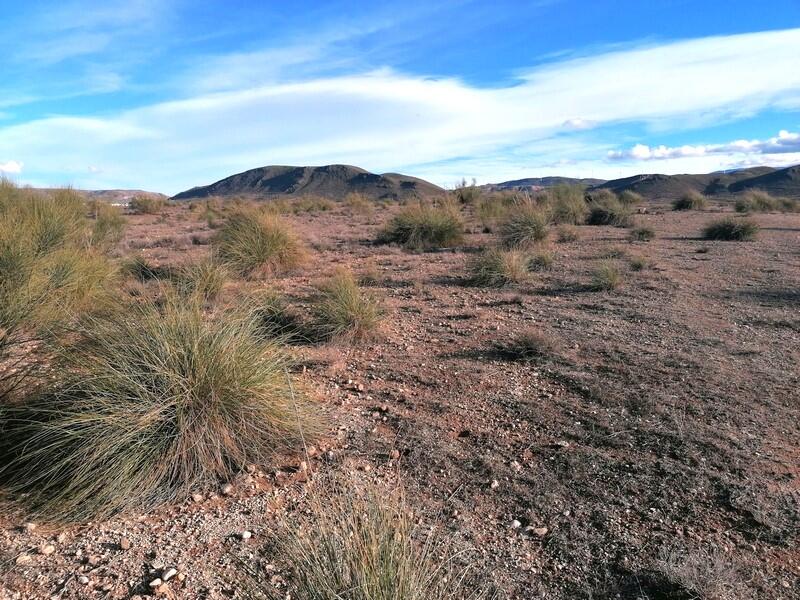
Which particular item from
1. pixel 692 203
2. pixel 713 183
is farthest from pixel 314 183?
pixel 692 203

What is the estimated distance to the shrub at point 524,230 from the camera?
1459 cm

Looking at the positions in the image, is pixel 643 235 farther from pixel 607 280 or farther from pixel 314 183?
pixel 314 183

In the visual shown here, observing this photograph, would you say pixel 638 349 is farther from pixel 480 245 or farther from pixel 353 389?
pixel 480 245

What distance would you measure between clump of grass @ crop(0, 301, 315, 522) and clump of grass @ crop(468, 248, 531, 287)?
21.4ft

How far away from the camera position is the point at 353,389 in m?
5.62

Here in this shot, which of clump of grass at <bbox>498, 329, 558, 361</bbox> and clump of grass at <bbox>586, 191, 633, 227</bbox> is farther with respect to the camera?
clump of grass at <bbox>586, 191, 633, 227</bbox>

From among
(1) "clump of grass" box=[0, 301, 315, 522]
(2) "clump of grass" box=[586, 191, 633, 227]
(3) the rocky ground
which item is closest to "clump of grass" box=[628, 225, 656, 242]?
(2) "clump of grass" box=[586, 191, 633, 227]

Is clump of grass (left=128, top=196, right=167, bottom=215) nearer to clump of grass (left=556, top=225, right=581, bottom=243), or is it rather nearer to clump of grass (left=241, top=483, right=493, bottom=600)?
clump of grass (left=556, top=225, right=581, bottom=243)

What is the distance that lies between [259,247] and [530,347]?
704 cm

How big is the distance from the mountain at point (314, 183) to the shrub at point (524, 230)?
247 feet

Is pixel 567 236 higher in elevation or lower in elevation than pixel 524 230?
lower

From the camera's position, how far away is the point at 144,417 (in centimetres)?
362

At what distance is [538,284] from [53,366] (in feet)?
27.1

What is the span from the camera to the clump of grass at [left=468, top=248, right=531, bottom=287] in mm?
10445
